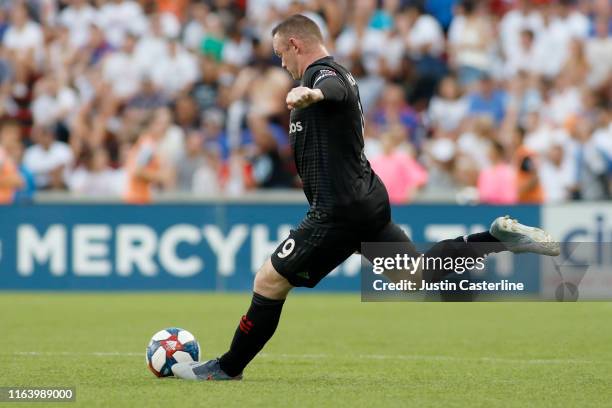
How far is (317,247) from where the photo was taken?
8117 millimetres

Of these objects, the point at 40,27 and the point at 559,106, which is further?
the point at 40,27

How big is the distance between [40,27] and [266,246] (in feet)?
25.3

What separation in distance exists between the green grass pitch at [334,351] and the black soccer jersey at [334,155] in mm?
1169

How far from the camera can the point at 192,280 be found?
1723cm

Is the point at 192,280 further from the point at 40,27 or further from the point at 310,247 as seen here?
the point at 310,247

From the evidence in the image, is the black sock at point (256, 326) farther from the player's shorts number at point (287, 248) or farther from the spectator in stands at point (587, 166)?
the spectator in stands at point (587, 166)

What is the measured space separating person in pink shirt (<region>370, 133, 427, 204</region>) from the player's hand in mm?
10391

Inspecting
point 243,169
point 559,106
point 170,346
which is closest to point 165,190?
point 243,169

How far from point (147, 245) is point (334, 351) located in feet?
23.3

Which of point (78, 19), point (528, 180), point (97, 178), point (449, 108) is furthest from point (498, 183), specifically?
point (78, 19)

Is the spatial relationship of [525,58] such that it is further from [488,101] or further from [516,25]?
[488,101]

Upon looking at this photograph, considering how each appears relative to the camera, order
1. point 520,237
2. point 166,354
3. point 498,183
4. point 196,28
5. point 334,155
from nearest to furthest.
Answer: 1. point 334,155
2. point 520,237
3. point 166,354
4. point 498,183
5. point 196,28

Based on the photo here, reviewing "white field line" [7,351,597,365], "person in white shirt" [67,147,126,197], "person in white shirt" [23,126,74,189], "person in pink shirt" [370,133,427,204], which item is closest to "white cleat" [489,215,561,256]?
"white field line" [7,351,597,365]

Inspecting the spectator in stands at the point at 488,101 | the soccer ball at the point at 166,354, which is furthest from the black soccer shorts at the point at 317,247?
the spectator in stands at the point at 488,101
